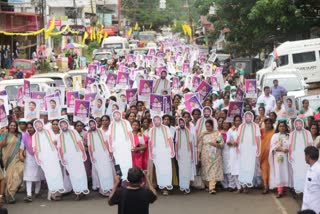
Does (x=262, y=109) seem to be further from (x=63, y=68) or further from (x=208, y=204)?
(x=63, y=68)

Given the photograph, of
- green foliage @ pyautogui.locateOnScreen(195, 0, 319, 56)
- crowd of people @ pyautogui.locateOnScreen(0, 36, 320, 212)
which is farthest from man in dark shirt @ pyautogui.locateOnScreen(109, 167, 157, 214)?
green foliage @ pyautogui.locateOnScreen(195, 0, 319, 56)

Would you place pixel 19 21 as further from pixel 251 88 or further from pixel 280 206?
pixel 280 206

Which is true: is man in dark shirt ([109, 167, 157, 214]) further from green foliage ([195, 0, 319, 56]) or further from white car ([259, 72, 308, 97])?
green foliage ([195, 0, 319, 56])

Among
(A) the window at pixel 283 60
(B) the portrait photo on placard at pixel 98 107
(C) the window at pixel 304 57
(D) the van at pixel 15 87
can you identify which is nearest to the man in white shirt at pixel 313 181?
(B) the portrait photo on placard at pixel 98 107

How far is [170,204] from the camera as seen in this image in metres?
12.0

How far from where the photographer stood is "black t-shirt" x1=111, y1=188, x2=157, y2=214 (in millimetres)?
7078

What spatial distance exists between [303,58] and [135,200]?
917 inches

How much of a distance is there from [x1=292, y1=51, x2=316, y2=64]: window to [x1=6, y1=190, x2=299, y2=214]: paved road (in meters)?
17.3

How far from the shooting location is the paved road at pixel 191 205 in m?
11.5

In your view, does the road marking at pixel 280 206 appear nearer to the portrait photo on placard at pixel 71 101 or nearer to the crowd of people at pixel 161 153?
Answer: the crowd of people at pixel 161 153

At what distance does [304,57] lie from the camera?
96.5 feet

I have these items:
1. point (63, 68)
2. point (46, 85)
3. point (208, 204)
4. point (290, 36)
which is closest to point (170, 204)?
point (208, 204)

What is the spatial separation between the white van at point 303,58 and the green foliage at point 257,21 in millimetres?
1581

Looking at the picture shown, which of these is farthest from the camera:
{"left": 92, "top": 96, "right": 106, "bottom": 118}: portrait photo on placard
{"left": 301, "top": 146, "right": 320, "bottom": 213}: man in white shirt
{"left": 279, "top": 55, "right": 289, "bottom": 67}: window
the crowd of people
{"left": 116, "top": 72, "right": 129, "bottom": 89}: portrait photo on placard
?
{"left": 279, "top": 55, "right": 289, "bottom": 67}: window
